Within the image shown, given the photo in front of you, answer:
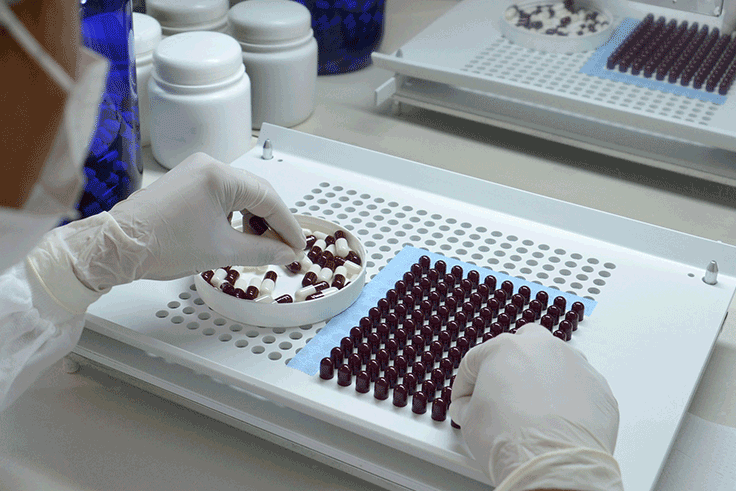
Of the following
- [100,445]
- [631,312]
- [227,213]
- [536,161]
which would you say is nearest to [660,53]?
[536,161]

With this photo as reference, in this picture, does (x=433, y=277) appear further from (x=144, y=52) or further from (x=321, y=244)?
(x=144, y=52)

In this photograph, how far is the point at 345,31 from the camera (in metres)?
2.09

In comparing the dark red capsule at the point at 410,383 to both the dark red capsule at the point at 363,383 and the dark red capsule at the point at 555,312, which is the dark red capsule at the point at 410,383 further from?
the dark red capsule at the point at 555,312

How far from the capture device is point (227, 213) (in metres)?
1.14

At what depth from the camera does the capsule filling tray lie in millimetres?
960

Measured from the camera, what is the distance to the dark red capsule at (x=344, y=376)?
1004mm

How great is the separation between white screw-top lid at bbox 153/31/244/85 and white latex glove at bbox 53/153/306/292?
492 mm

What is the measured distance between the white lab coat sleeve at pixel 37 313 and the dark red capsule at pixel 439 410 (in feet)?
1.53

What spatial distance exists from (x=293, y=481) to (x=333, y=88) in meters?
1.33

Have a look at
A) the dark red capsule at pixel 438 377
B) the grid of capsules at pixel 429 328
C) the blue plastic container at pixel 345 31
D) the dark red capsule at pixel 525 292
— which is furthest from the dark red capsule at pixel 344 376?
the blue plastic container at pixel 345 31

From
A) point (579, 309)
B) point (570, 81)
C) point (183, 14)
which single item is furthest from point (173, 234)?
point (570, 81)

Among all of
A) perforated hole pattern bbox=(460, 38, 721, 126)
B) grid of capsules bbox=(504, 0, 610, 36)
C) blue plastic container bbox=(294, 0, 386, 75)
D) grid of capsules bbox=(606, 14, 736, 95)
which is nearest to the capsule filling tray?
perforated hole pattern bbox=(460, 38, 721, 126)

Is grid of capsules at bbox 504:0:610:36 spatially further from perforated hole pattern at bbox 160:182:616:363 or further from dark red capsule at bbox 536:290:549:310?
dark red capsule at bbox 536:290:549:310

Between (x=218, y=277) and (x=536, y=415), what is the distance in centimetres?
54
